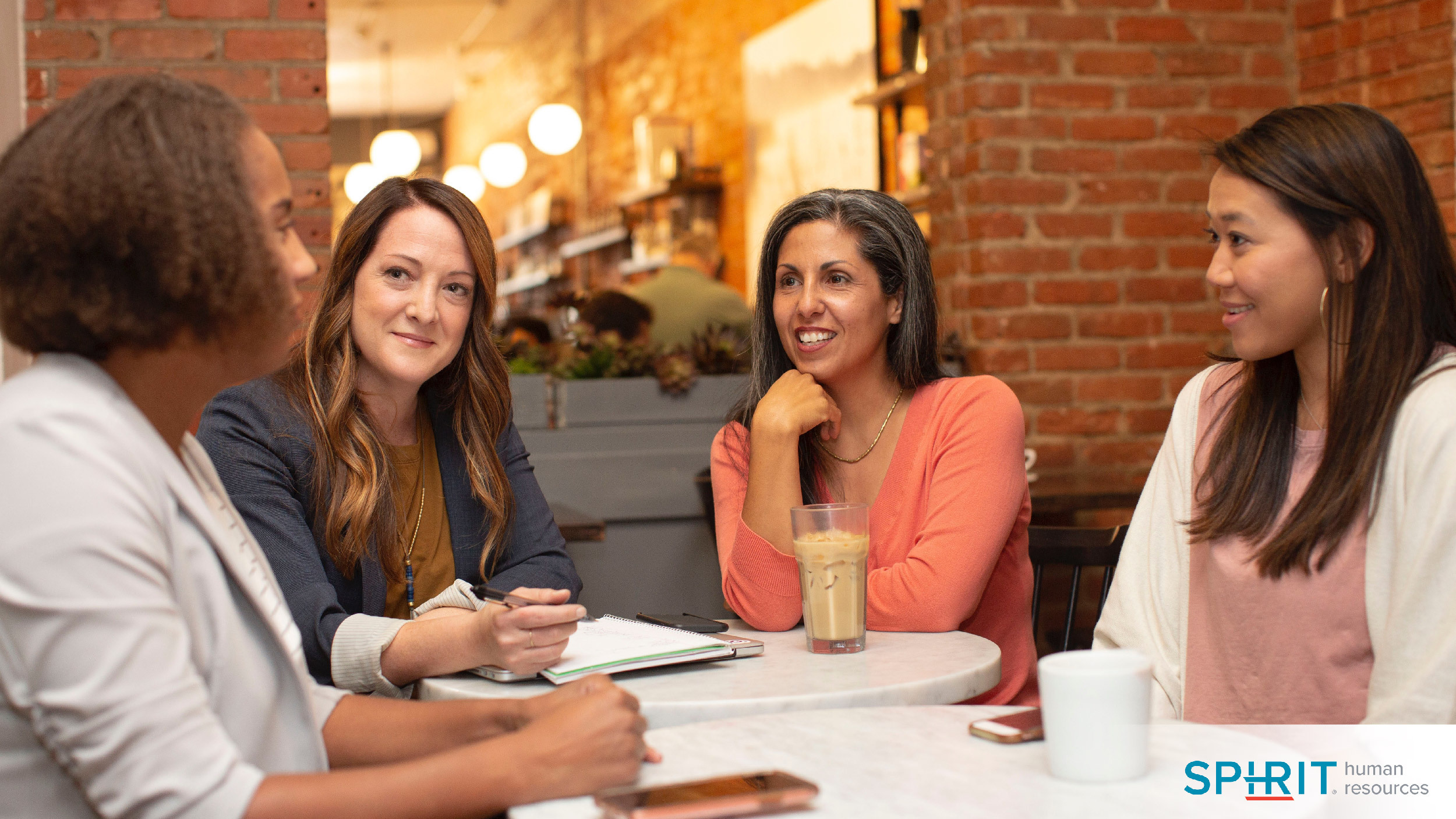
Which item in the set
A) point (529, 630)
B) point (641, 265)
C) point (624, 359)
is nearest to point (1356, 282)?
point (529, 630)

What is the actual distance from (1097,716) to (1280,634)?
63 centimetres

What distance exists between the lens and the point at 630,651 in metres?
1.34

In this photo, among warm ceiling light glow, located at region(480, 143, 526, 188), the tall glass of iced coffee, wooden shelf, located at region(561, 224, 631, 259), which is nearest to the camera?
the tall glass of iced coffee

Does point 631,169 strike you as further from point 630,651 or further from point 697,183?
point 630,651

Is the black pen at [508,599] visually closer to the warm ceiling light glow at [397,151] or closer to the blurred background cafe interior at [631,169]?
the blurred background cafe interior at [631,169]

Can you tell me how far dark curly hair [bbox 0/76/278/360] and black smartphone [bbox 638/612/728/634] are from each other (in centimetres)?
79

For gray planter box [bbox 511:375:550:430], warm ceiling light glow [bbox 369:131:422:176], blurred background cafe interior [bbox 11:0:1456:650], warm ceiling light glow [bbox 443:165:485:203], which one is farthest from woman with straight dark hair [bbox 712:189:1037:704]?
warm ceiling light glow [bbox 443:165:485:203]

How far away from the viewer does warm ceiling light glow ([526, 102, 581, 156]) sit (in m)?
7.60

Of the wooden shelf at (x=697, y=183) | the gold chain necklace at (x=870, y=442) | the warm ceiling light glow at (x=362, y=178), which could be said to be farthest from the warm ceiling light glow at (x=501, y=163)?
the gold chain necklace at (x=870, y=442)

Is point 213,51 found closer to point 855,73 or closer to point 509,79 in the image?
point 855,73

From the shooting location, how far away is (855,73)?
5102 mm

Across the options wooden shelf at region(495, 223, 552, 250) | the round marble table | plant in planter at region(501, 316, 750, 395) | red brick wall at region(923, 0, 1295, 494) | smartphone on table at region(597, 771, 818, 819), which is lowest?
the round marble table

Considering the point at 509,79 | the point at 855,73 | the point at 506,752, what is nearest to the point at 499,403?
the point at 506,752

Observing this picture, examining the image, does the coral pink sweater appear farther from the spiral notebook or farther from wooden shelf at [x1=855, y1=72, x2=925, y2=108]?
wooden shelf at [x1=855, y1=72, x2=925, y2=108]
